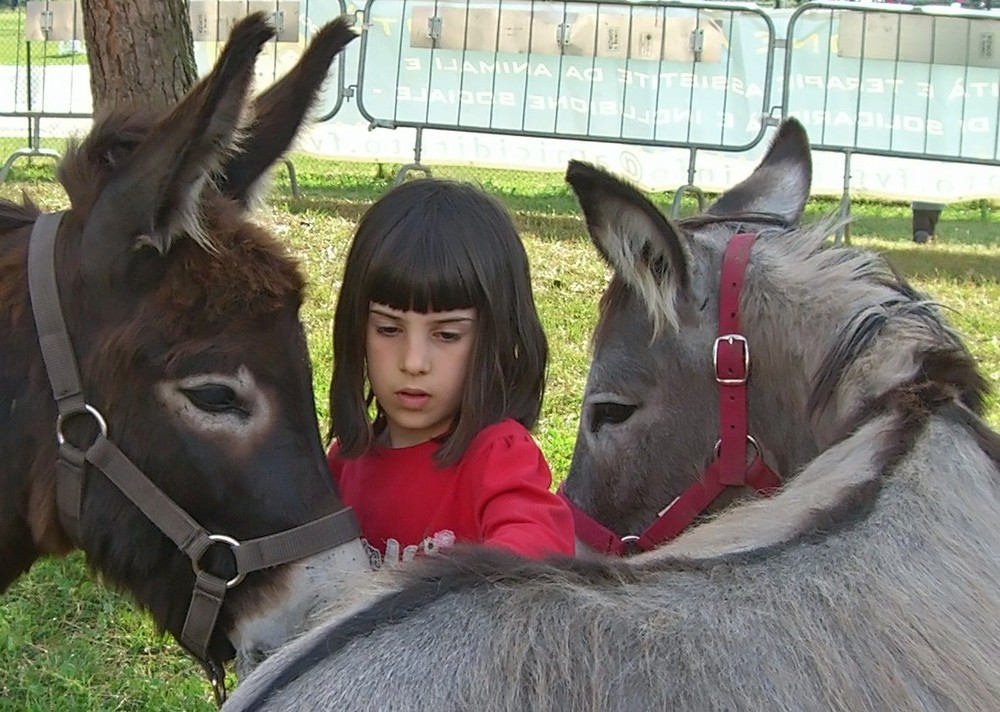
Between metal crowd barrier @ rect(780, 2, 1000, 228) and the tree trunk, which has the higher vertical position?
metal crowd barrier @ rect(780, 2, 1000, 228)

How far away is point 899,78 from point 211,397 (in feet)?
32.3

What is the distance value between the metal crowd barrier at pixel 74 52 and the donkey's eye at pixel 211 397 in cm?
775

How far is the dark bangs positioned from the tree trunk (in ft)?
11.3

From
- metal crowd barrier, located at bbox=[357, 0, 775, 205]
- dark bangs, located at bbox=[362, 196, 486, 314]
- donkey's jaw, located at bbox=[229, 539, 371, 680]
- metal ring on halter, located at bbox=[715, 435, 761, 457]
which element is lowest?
donkey's jaw, located at bbox=[229, 539, 371, 680]

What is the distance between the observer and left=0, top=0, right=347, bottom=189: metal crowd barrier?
1095 cm

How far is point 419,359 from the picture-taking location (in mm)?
2613

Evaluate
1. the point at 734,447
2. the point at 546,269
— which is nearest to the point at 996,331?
the point at 546,269

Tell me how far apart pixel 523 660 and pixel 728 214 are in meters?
2.09

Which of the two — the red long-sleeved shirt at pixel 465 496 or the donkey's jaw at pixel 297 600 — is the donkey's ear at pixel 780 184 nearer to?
the red long-sleeved shirt at pixel 465 496

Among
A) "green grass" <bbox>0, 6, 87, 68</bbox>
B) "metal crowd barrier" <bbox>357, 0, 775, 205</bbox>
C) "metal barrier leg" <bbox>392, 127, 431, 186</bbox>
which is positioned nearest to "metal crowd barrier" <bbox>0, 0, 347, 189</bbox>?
"green grass" <bbox>0, 6, 87, 68</bbox>

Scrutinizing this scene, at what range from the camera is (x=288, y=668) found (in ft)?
4.93

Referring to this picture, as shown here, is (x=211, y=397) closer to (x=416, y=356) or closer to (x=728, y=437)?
(x=416, y=356)

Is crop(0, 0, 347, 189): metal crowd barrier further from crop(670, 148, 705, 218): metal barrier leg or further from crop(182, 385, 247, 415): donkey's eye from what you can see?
crop(182, 385, 247, 415): donkey's eye

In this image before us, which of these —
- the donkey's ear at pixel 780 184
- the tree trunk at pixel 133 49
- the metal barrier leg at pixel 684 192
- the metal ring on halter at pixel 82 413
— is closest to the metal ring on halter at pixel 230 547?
the metal ring on halter at pixel 82 413
